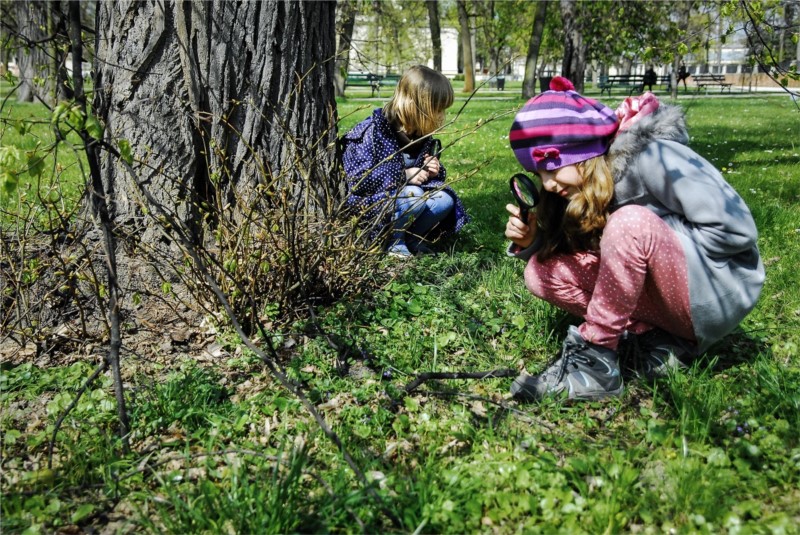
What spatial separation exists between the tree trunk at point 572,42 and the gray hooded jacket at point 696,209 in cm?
1688

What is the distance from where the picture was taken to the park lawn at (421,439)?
5.59 ft

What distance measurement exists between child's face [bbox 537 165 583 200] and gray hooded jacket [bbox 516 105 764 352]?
5.3 inches

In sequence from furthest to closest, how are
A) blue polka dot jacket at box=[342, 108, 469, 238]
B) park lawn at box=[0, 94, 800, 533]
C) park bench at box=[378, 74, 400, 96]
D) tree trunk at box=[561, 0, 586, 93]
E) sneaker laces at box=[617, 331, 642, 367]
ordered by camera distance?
tree trunk at box=[561, 0, 586, 93] < park bench at box=[378, 74, 400, 96] < blue polka dot jacket at box=[342, 108, 469, 238] < sneaker laces at box=[617, 331, 642, 367] < park lawn at box=[0, 94, 800, 533]

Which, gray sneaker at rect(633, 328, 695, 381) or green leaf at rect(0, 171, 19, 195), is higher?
green leaf at rect(0, 171, 19, 195)

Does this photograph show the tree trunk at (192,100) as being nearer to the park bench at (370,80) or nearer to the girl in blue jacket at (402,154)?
the park bench at (370,80)

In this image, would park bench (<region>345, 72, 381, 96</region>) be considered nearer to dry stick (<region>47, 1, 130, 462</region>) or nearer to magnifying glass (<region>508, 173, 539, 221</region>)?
magnifying glass (<region>508, 173, 539, 221</region>)

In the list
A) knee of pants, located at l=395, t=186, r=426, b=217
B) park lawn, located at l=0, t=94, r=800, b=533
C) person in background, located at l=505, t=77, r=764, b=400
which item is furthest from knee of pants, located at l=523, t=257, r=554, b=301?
knee of pants, located at l=395, t=186, r=426, b=217

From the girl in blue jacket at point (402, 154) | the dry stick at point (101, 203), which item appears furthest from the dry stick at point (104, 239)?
the girl in blue jacket at point (402, 154)

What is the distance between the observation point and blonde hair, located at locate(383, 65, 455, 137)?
11.5 ft

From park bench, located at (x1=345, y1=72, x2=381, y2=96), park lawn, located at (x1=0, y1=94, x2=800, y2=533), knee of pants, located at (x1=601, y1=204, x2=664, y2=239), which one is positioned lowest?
park lawn, located at (x1=0, y1=94, x2=800, y2=533)

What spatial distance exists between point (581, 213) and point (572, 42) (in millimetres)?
17222

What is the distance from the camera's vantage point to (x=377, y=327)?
2.89 meters

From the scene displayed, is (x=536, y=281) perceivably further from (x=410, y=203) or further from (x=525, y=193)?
(x=410, y=203)

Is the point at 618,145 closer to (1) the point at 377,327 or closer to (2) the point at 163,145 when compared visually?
(1) the point at 377,327
